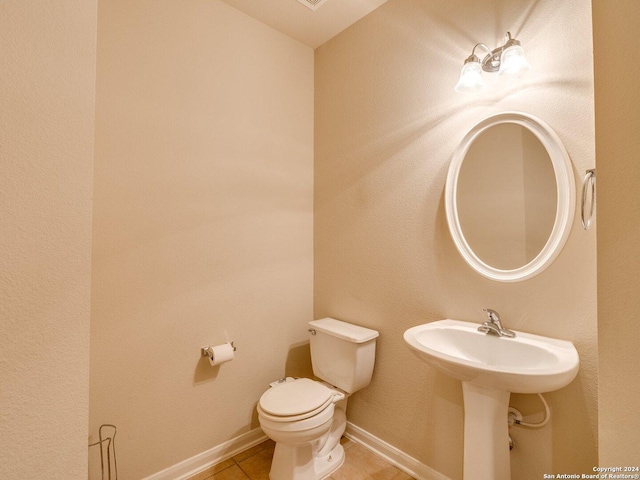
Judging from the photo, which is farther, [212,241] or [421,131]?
[212,241]

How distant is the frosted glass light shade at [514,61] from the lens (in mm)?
1236

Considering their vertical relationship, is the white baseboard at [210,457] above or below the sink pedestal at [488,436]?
below

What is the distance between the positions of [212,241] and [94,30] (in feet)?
3.75

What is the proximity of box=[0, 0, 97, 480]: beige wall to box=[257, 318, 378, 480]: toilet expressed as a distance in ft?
2.94

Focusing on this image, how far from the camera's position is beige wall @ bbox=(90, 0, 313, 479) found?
148 centimetres

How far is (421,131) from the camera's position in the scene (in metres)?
1.68

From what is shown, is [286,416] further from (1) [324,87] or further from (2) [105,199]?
(1) [324,87]

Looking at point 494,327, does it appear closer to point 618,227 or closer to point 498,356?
point 498,356

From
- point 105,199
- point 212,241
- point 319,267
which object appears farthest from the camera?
point 319,267

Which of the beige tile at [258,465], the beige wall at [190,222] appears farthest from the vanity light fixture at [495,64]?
the beige tile at [258,465]

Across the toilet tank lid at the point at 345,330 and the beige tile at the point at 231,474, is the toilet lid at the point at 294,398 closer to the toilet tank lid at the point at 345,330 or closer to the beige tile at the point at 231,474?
the toilet tank lid at the point at 345,330

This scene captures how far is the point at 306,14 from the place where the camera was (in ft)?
6.42

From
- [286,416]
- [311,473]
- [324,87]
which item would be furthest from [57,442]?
[324,87]

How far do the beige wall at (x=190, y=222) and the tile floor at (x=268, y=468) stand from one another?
5.4 inches
